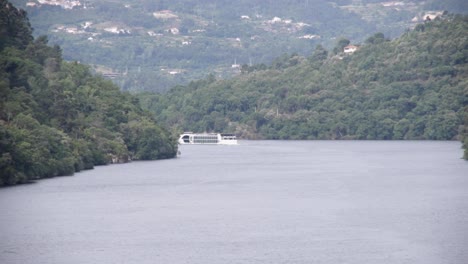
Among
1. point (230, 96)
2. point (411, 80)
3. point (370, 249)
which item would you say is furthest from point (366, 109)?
point (370, 249)

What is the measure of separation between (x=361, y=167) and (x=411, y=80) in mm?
75265

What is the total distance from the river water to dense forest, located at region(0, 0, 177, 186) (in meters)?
1.77

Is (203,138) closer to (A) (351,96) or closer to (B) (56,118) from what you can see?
(A) (351,96)

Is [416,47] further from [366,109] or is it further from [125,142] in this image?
[125,142]

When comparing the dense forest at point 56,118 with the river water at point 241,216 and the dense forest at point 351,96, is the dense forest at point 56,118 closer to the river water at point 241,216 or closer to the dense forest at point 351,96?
the river water at point 241,216

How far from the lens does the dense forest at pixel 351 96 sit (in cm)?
15625

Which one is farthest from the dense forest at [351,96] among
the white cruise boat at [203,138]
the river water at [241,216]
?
the river water at [241,216]

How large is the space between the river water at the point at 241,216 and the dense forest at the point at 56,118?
5.80 feet

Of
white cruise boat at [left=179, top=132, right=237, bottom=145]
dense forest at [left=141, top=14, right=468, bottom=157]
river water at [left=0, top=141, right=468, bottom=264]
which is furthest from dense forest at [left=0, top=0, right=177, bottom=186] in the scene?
dense forest at [left=141, top=14, right=468, bottom=157]

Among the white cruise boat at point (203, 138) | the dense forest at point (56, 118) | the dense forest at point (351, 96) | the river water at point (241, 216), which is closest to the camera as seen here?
the river water at point (241, 216)

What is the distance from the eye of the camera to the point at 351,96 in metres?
170

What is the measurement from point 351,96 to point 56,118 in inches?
3395

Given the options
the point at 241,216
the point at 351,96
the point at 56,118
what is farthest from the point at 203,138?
the point at 241,216

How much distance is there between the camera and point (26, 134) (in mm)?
73875
